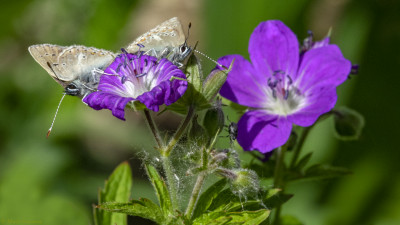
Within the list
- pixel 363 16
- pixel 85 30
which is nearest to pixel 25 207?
pixel 85 30

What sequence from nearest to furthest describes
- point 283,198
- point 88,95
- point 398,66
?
point 88,95 → point 283,198 → point 398,66

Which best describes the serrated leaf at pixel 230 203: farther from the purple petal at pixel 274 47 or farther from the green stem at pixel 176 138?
the purple petal at pixel 274 47

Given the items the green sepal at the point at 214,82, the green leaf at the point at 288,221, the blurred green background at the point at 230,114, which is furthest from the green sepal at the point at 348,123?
the blurred green background at the point at 230,114

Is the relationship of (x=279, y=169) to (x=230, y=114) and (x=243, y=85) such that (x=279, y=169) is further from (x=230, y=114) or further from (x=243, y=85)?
(x=230, y=114)

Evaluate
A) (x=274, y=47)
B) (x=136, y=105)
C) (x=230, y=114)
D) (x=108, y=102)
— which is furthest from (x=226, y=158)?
(x=230, y=114)

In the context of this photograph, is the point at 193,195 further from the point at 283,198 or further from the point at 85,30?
the point at 85,30

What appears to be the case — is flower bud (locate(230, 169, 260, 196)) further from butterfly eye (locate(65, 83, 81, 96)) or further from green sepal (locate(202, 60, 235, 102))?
butterfly eye (locate(65, 83, 81, 96))

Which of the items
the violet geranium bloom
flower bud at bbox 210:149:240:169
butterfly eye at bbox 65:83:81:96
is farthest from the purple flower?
the violet geranium bloom
